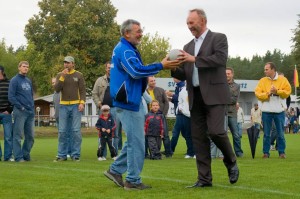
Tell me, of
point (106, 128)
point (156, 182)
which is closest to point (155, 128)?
point (106, 128)

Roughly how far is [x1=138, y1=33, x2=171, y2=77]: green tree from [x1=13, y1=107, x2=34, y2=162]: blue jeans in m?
64.7

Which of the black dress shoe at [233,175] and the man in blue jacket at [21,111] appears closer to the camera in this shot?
the black dress shoe at [233,175]

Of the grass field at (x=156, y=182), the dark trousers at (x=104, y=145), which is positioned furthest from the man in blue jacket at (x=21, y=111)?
the grass field at (x=156, y=182)

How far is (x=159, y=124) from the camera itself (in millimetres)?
14680

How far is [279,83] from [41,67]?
2032 inches

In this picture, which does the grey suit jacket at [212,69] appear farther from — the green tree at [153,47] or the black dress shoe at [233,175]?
the green tree at [153,47]

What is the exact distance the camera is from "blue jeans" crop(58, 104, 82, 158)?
43.9 feet

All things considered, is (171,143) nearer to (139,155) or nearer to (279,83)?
(279,83)

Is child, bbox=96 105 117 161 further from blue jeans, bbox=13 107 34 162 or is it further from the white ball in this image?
the white ball

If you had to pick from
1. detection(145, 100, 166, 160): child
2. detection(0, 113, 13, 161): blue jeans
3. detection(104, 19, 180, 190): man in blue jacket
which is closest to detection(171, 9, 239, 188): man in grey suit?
detection(104, 19, 180, 190): man in blue jacket

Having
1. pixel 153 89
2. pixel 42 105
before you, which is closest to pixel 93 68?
pixel 42 105

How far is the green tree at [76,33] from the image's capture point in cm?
5872

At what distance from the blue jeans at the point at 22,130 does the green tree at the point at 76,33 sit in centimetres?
4425

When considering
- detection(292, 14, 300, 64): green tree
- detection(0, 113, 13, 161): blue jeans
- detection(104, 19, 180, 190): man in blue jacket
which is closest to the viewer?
detection(104, 19, 180, 190): man in blue jacket
